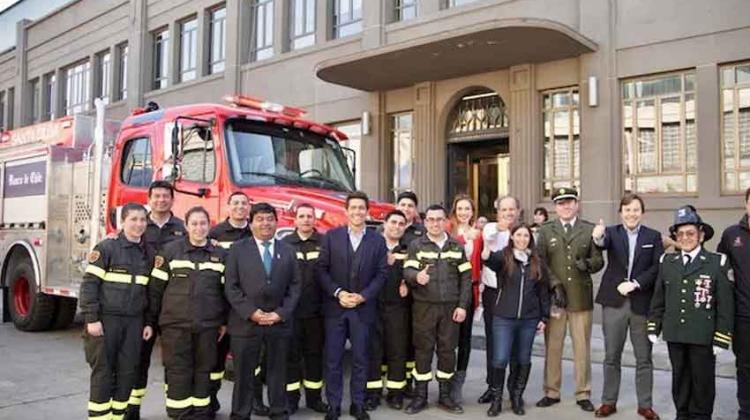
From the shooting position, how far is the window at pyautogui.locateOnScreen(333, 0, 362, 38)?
1681 cm

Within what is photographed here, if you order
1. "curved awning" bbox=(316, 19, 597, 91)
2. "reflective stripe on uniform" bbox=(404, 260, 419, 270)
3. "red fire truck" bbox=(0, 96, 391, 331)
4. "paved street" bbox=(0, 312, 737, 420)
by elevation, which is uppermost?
"curved awning" bbox=(316, 19, 597, 91)

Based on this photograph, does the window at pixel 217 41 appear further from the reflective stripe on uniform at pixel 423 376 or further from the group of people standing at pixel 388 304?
the reflective stripe on uniform at pixel 423 376

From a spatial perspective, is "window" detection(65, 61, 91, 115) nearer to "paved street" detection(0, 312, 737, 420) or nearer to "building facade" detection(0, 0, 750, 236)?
"building facade" detection(0, 0, 750, 236)

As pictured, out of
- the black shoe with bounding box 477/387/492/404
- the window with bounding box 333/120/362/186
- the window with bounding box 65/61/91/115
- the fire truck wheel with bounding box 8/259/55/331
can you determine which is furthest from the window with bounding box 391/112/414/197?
the window with bounding box 65/61/91/115

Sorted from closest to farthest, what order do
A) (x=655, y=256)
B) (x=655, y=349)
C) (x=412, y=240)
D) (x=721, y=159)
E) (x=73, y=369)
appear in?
(x=655, y=256) < (x=412, y=240) < (x=73, y=369) < (x=655, y=349) < (x=721, y=159)

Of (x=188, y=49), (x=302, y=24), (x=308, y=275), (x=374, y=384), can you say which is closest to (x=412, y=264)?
(x=308, y=275)

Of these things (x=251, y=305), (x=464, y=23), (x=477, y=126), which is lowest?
(x=251, y=305)

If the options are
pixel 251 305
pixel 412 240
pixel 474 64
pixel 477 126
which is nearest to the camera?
pixel 251 305

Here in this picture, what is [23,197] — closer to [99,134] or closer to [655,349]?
[99,134]

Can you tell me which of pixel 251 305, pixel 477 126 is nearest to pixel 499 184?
pixel 477 126

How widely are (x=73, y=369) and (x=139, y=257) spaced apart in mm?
3213

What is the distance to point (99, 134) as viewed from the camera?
29.4 feet

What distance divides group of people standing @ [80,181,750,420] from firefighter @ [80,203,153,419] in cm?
1

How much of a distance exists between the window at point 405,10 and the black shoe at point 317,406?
443 inches
